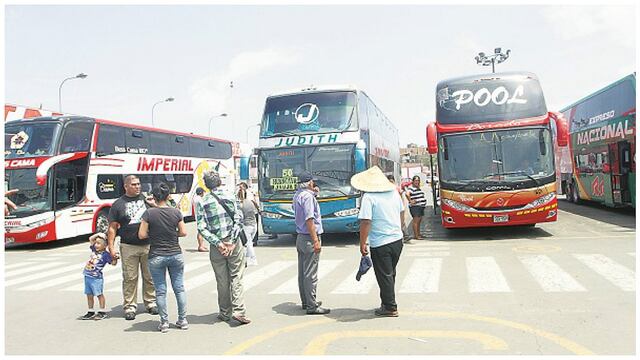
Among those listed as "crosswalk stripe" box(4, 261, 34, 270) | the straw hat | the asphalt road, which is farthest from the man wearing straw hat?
"crosswalk stripe" box(4, 261, 34, 270)

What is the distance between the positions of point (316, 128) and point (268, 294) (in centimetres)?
685

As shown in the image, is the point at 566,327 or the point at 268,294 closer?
the point at 566,327

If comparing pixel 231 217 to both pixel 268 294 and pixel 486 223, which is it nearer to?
pixel 268 294

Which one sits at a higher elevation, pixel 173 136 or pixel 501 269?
pixel 173 136

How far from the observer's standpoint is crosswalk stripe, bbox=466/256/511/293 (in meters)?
7.66

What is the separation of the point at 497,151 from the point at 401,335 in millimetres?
8622

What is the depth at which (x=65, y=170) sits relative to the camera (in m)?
16.2

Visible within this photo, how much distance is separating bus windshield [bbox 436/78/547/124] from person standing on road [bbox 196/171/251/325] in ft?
27.9

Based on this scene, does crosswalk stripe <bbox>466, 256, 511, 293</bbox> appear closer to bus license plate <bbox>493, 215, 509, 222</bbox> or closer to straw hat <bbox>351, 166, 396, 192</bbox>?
straw hat <bbox>351, 166, 396, 192</bbox>

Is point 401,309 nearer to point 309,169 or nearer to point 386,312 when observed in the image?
point 386,312

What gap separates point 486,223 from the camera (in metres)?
13.0

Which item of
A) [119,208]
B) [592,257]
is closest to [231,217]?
[119,208]

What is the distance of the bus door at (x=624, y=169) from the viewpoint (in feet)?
51.9

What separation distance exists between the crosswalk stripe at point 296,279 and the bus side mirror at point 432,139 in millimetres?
4087
